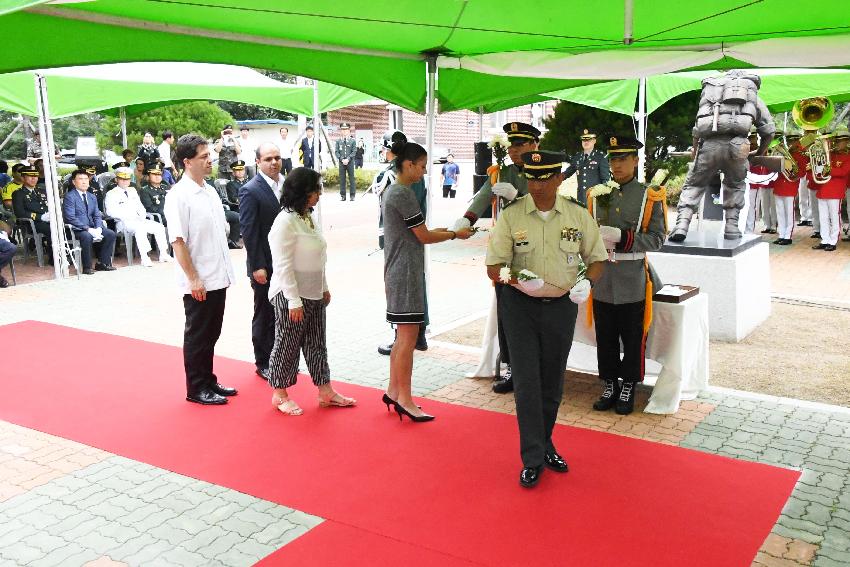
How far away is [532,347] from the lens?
13.0 feet

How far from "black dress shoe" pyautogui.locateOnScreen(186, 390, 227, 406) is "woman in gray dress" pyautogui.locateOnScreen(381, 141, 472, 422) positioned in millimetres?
1370

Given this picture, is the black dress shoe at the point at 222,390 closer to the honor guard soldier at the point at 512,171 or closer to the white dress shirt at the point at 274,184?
the white dress shirt at the point at 274,184

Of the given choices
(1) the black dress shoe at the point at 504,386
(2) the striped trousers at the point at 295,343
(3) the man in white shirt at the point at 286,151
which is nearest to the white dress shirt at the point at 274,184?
(2) the striped trousers at the point at 295,343

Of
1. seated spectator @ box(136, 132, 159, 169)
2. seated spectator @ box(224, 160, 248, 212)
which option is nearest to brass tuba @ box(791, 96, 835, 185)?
seated spectator @ box(224, 160, 248, 212)

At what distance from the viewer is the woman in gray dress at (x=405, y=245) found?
4629 millimetres

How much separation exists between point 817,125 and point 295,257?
1181 cm

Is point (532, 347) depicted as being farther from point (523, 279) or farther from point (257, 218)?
point (257, 218)

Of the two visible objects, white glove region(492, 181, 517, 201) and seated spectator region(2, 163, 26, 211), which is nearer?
white glove region(492, 181, 517, 201)

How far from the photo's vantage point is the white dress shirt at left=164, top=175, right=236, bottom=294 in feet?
16.3

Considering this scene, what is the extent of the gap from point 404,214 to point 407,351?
0.89m

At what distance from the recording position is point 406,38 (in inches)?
222

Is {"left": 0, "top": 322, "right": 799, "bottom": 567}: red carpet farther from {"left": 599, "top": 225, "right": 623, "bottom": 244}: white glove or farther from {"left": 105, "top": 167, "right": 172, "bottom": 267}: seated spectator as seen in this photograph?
{"left": 105, "top": 167, "right": 172, "bottom": 267}: seated spectator

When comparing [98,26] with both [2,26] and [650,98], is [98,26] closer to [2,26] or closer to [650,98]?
[2,26]

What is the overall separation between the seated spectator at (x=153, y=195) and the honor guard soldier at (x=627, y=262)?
9430 mm
